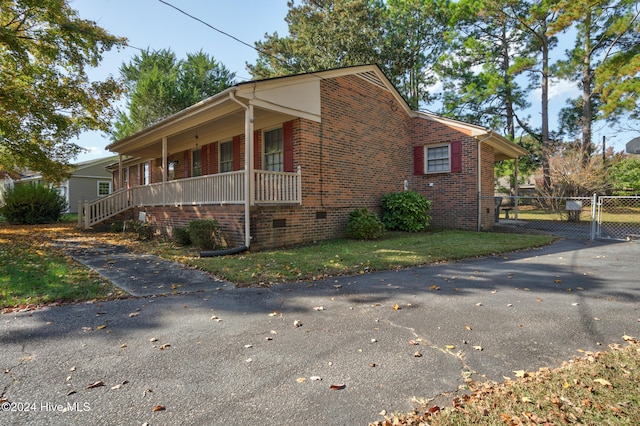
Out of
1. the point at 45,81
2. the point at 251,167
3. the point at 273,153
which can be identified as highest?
the point at 45,81

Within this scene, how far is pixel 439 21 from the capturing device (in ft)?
82.9

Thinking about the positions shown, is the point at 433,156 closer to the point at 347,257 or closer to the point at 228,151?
the point at 347,257

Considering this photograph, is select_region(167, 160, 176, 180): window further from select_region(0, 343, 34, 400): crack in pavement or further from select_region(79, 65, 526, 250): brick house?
select_region(0, 343, 34, 400): crack in pavement

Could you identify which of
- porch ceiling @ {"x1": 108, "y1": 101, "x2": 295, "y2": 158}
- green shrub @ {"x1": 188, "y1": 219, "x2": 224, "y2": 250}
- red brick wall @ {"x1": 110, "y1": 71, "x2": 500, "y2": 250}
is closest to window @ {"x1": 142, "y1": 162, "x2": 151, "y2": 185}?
porch ceiling @ {"x1": 108, "y1": 101, "x2": 295, "y2": 158}

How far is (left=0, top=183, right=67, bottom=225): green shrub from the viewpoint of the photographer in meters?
16.8

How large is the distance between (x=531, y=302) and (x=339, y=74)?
28.9ft

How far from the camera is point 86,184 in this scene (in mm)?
26828

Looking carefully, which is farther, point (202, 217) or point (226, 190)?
point (202, 217)

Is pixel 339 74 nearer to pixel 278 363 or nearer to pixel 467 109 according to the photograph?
pixel 278 363

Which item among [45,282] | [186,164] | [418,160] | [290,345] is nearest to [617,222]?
[418,160]

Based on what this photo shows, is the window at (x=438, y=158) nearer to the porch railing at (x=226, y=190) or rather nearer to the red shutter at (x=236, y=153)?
the porch railing at (x=226, y=190)

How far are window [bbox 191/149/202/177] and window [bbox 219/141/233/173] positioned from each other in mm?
1680

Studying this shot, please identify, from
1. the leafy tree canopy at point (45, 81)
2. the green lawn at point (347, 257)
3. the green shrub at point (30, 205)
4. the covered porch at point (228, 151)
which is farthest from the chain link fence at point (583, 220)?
the green shrub at point (30, 205)

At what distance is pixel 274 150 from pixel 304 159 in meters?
1.52
